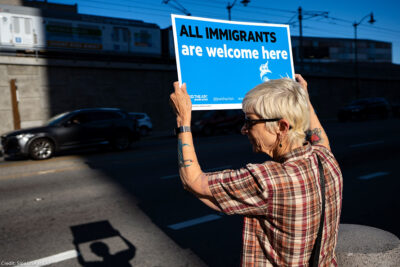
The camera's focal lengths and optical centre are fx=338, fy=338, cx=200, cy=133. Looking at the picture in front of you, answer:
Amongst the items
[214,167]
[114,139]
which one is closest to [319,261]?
[214,167]

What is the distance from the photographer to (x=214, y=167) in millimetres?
9375

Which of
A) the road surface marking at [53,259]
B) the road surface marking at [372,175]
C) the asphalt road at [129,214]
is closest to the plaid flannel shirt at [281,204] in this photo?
the asphalt road at [129,214]

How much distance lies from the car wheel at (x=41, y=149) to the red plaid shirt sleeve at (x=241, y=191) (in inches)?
462

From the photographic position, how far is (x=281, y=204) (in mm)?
1405

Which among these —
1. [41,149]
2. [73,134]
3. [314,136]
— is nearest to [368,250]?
[314,136]

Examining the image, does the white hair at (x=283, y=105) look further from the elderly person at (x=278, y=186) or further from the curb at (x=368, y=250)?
the curb at (x=368, y=250)

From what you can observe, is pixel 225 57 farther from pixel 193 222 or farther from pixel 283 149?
pixel 193 222

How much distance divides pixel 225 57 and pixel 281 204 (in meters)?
1.23

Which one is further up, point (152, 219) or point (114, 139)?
point (114, 139)

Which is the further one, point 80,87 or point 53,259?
point 80,87

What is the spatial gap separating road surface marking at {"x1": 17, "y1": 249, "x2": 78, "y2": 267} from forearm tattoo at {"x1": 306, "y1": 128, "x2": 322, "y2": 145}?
328cm

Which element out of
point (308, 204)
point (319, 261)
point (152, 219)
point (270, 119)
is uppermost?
point (270, 119)

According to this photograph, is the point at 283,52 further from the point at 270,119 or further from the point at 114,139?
the point at 114,139

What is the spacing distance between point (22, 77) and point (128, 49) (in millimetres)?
7975
